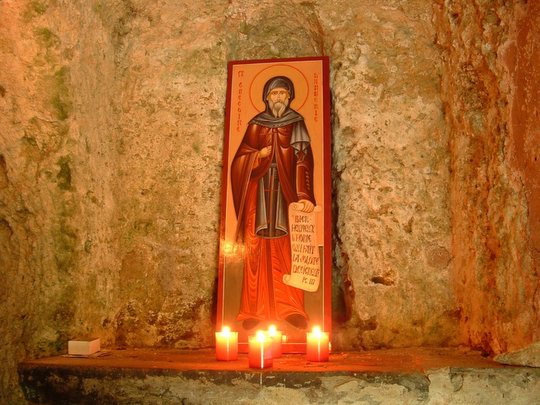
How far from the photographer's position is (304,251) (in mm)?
2428

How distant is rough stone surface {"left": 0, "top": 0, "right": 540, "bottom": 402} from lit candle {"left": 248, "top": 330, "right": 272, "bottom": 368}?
0.65 meters

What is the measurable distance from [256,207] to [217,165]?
0.31 meters

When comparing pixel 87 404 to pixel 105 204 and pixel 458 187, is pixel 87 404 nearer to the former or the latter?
pixel 105 204

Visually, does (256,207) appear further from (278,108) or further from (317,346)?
(317,346)

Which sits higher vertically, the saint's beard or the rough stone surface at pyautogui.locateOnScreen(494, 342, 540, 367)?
the saint's beard

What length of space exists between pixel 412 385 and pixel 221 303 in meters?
0.93

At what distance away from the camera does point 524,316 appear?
6.20 ft

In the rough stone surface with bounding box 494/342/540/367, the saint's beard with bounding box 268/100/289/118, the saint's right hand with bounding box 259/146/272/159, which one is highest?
the saint's beard with bounding box 268/100/289/118

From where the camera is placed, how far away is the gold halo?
2.58 m

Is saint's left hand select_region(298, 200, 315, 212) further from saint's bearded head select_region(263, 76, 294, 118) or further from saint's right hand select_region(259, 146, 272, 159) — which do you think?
saint's bearded head select_region(263, 76, 294, 118)

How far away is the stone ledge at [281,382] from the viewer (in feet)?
5.91

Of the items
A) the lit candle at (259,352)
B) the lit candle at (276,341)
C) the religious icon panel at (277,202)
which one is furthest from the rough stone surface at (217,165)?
the lit candle at (259,352)

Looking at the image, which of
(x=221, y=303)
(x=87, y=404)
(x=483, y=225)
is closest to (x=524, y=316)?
(x=483, y=225)

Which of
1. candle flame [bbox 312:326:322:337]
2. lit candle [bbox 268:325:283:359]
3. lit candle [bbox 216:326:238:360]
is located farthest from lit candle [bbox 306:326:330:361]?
lit candle [bbox 216:326:238:360]
